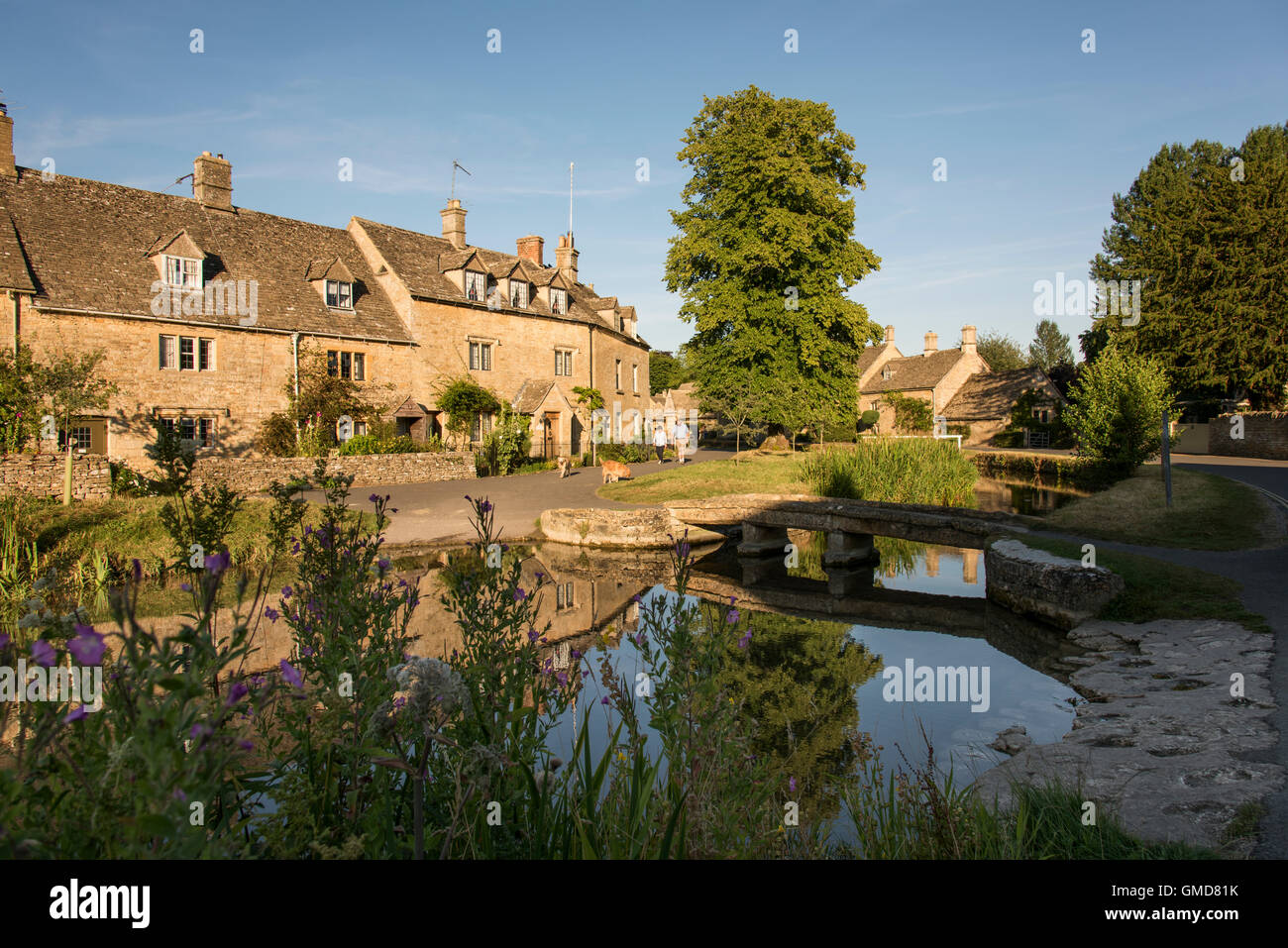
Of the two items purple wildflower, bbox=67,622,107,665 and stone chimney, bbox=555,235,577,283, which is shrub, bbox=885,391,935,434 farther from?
purple wildflower, bbox=67,622,107,665

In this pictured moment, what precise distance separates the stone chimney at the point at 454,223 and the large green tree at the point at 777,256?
12827 mm

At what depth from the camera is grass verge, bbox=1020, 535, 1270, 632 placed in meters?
9.55

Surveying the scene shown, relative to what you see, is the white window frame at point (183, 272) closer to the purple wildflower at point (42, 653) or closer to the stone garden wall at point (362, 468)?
the stone garden wall at point (362, 468)

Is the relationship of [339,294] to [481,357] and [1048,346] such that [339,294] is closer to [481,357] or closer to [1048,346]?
[481,357]

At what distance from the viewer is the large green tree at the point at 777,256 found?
3156 centimetres

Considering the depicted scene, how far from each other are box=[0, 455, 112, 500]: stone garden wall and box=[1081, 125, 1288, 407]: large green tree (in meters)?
43.5

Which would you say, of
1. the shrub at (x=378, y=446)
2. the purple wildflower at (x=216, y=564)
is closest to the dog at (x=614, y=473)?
the shrub at (x=378, y=446)

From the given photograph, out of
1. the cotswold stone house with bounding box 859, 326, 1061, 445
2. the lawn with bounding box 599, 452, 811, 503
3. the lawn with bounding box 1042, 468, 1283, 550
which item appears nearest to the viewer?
the lawn with bounding box 1042, 468, 1283, 550

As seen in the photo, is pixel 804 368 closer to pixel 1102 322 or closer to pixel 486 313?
pixel 486 313

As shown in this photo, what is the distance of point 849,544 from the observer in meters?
17.5

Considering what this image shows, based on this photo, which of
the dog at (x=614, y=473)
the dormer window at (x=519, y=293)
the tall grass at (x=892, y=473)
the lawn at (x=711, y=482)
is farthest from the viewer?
the dormer window at (x=519, y=293)

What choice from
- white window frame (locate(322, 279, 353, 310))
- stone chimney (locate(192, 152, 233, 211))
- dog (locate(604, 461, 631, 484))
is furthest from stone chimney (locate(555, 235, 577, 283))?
dog (locate(604, 461, 631, 484))

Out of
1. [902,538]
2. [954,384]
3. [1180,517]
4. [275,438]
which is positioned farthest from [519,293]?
[954,384]

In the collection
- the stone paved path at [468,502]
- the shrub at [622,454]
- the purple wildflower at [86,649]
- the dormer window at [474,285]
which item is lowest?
the stone paved path at [468,502]
